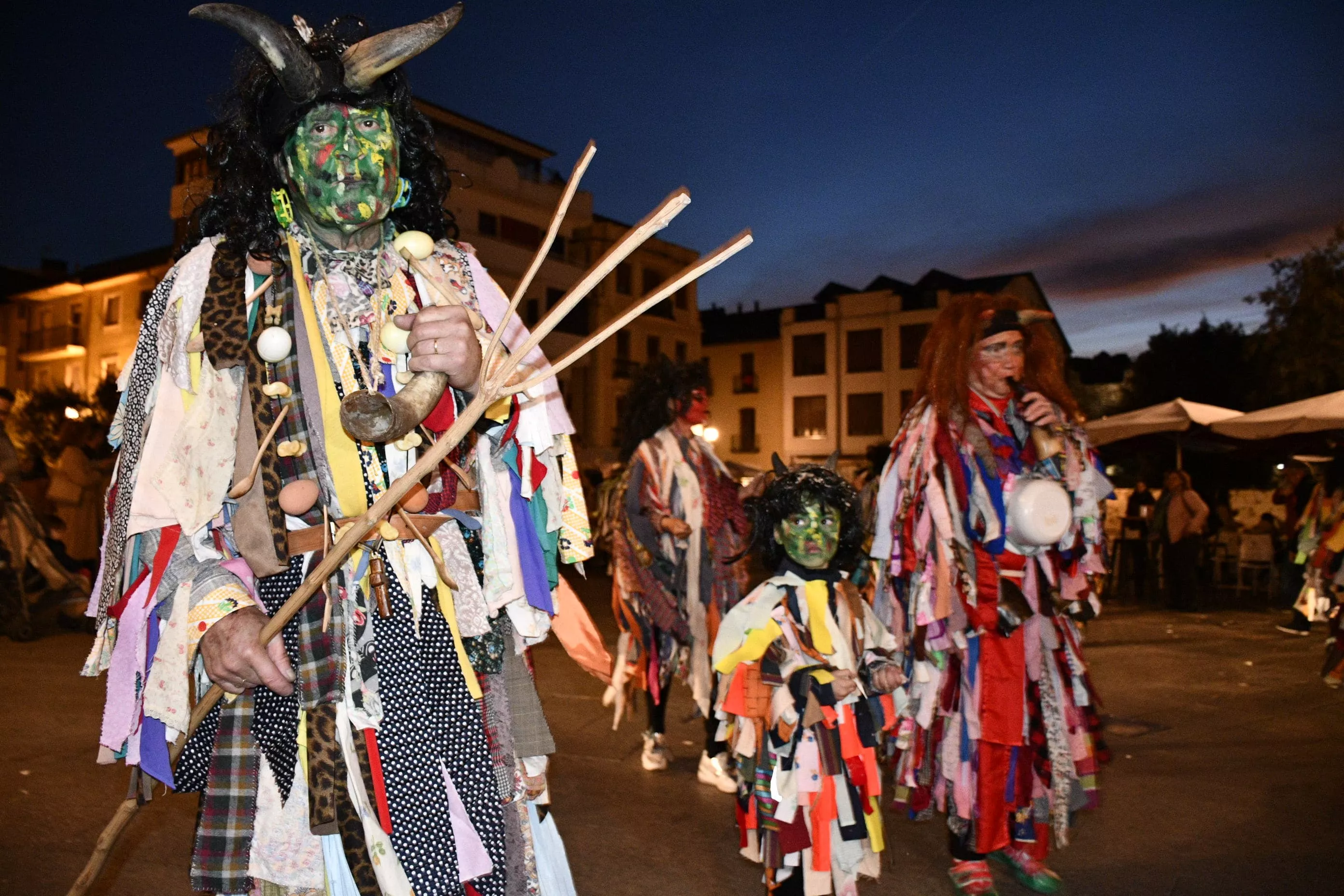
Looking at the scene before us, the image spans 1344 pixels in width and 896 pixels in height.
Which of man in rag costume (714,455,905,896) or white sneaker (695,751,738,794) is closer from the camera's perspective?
man in rag costume (714,455,905,896)

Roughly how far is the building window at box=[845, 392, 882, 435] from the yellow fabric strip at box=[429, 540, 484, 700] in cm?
4097

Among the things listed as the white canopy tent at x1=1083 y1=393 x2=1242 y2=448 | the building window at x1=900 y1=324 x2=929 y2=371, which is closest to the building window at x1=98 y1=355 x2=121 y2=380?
the building window at x1=900 y1=324 x2=929 y2=371

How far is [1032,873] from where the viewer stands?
12.9 feet

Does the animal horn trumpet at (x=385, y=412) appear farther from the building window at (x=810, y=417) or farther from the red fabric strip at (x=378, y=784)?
the building window at (x=810, y=417)

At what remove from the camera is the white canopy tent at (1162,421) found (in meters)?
13.5

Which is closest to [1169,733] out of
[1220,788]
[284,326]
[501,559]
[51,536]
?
[1220,788]

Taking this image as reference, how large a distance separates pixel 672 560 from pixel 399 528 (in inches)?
163

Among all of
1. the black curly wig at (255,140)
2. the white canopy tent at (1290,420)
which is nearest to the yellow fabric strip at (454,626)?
the black curly wig at (255,140)

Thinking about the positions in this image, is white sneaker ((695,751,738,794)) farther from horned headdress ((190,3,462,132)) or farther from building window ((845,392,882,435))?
building window ((845,392,882,435))

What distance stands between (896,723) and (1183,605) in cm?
1077

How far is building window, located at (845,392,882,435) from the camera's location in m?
42.1

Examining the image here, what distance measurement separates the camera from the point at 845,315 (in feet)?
140

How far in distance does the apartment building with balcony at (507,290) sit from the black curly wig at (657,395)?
2249cm

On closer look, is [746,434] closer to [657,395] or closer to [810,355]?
[810,355]
